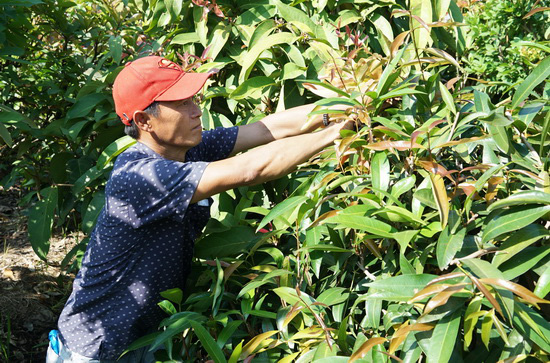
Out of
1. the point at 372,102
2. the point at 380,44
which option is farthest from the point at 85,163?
the point at 372,102

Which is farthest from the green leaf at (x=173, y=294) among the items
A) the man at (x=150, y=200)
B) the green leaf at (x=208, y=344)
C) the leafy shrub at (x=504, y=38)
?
the leafy shrub at (x=504, y=38)

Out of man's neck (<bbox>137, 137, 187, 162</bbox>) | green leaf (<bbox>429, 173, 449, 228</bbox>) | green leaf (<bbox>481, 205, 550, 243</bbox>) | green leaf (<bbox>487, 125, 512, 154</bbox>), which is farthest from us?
man's neck (<bbox>137, 137, 187, 162</bbox>)

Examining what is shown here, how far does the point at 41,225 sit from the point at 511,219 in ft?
8.70

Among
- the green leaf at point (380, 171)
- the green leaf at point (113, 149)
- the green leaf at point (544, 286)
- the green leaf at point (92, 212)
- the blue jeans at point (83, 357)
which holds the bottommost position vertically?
the blue jeans at point (83, 357)

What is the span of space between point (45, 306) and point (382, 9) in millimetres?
2779

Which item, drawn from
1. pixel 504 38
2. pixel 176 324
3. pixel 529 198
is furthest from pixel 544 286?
pixel 504 38

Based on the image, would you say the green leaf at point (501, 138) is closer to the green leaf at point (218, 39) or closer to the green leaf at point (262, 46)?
the green leaf at point (262, 46)

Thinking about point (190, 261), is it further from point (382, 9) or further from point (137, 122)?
point (382, 9)

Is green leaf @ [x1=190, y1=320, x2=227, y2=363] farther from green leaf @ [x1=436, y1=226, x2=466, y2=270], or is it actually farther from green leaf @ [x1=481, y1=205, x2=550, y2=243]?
green leaf @ [x1=481, y1=205, x2=550, y2=243]

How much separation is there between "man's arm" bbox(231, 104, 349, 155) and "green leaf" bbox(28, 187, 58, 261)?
129cm

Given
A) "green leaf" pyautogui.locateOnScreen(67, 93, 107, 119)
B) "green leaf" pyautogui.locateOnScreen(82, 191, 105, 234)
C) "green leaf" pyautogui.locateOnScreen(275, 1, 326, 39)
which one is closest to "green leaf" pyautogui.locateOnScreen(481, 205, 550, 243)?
"green leaf" pyautogui.locateOnScreen(275, 1, 326, 39)

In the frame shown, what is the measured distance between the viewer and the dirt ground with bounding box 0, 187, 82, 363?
3779 millimetres

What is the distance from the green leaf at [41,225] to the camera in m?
3.51

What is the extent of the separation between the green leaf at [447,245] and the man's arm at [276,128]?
1013mm
